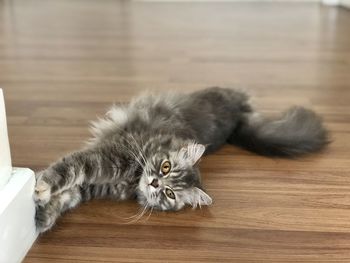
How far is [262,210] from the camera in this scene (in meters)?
1.79

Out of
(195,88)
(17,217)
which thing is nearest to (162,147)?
(17,217)

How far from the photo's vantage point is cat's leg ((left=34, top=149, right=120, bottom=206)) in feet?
5.33

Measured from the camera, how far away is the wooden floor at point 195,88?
162 cm

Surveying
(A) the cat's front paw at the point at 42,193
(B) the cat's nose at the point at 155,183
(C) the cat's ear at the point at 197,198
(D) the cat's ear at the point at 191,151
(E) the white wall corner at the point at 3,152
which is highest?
(E) the white wall corner at the point at 3,152

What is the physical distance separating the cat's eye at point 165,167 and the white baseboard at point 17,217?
0.40m

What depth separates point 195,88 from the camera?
299cm

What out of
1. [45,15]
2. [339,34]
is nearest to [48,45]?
[45,15]

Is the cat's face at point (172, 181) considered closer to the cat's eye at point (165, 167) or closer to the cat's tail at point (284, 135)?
the cat's eye at point (165, 167)

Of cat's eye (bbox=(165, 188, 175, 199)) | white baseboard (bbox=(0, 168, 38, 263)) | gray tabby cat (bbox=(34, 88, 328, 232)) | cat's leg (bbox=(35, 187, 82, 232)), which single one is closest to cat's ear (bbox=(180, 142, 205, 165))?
gray tabby cat (bbox=(34, 88, 328, 232))

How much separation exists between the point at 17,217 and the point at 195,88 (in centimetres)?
168

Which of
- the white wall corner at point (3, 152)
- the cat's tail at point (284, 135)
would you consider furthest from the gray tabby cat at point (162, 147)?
the white wall corner at point (3, 152)

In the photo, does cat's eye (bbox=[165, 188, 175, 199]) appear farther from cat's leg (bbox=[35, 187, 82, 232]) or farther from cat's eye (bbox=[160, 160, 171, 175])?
cat's leg (bbox=[35, 187, 82, 232])

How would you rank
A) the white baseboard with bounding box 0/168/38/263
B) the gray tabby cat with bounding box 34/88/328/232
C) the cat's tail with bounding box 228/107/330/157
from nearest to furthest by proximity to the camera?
the white baseboard with bounding box 0/168/38/263, the gray tabby cat with bounding box 34/88/328/232, the cat's tail with bounding box 228/107/330/157

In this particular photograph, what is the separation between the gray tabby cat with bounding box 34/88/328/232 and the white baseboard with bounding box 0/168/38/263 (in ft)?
0.16
